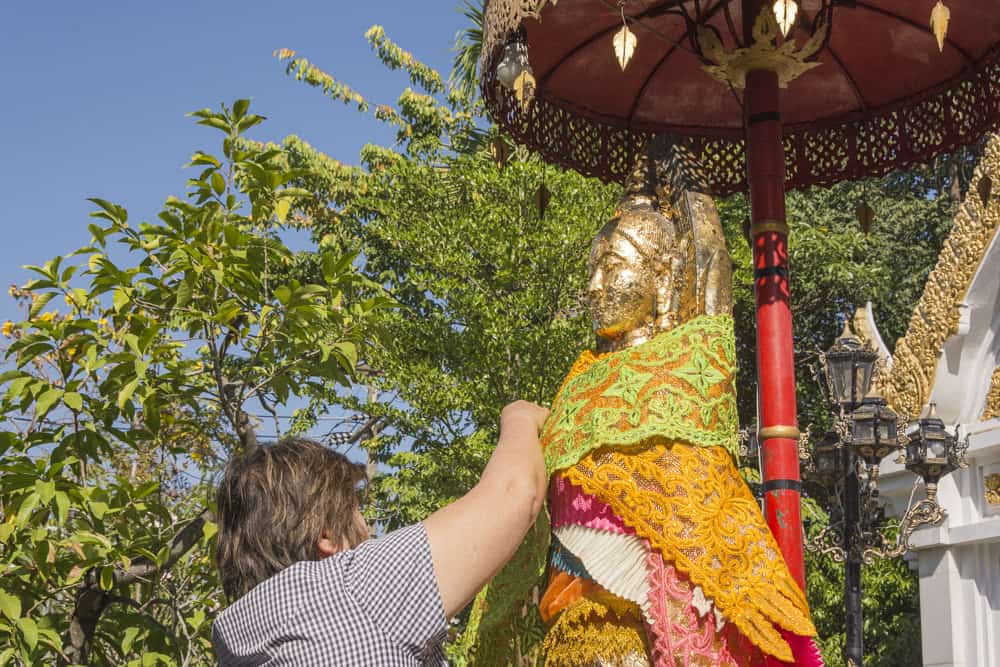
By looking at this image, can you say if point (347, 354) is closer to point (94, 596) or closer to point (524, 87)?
point (94, 596)

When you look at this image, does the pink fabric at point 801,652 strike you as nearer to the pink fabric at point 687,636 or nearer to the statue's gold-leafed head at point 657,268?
the pink fabric at point 687,636

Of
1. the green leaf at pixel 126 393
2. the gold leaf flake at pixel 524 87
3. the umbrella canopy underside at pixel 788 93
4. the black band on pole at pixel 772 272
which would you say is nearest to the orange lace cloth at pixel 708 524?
the black band on pole at pixel 772 272

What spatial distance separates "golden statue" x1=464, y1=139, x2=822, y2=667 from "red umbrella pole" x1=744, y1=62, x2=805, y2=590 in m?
0.50

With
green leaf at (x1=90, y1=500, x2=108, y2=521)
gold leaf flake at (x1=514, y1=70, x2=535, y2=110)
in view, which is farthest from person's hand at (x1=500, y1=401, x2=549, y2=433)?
green leaf at (x1=90, y1=500, x2=108, y2=521)

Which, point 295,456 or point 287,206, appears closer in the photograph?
point 295,456

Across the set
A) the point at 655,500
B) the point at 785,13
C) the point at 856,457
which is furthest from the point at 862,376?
the point at 655,500

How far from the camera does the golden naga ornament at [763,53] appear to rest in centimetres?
430

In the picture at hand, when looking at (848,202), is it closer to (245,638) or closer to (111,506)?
(111,506)

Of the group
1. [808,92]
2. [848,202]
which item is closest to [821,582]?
[848,202]

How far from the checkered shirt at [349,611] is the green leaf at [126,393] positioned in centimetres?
331

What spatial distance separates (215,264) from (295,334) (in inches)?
18.2

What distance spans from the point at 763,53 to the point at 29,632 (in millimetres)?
3598

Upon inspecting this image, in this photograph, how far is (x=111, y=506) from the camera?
5598 mm

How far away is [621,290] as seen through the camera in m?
3.79
